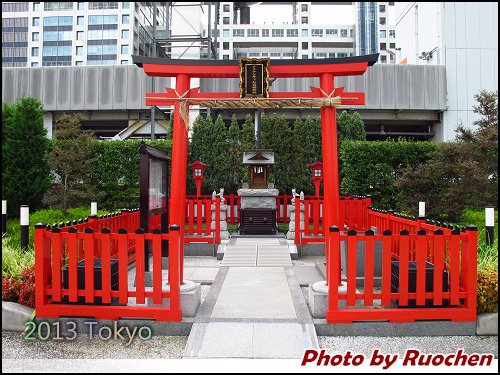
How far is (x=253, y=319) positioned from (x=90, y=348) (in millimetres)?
2001

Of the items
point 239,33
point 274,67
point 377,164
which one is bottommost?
point 377,164

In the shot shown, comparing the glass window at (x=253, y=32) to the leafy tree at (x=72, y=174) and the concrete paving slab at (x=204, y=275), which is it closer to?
the leafy tree at (x=72, y=174)

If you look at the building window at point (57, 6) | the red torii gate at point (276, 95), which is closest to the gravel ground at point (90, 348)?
the red torii gate at point (276, 95)

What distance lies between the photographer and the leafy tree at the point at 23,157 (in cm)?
1464

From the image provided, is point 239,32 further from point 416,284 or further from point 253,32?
point 416,284

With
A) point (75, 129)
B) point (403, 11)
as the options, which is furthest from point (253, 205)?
point (403, 11)

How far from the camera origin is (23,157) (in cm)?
1476

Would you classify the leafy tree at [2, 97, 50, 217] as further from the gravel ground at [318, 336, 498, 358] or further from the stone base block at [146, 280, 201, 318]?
the gravel ground at [318, 336, 498, 358]

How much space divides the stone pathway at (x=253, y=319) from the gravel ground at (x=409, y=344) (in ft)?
1.09

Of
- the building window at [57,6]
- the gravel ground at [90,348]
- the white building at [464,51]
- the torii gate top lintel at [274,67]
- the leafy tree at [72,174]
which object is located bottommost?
the gravel ground at [90,348]

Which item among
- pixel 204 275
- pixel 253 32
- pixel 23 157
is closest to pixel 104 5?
pixel 253 32

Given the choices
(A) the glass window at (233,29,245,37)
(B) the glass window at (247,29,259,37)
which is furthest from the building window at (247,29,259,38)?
(A) the glass window at (233,29,245,37)

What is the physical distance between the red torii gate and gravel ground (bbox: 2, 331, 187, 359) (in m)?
2.51

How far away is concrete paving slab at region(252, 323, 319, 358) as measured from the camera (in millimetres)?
4312
